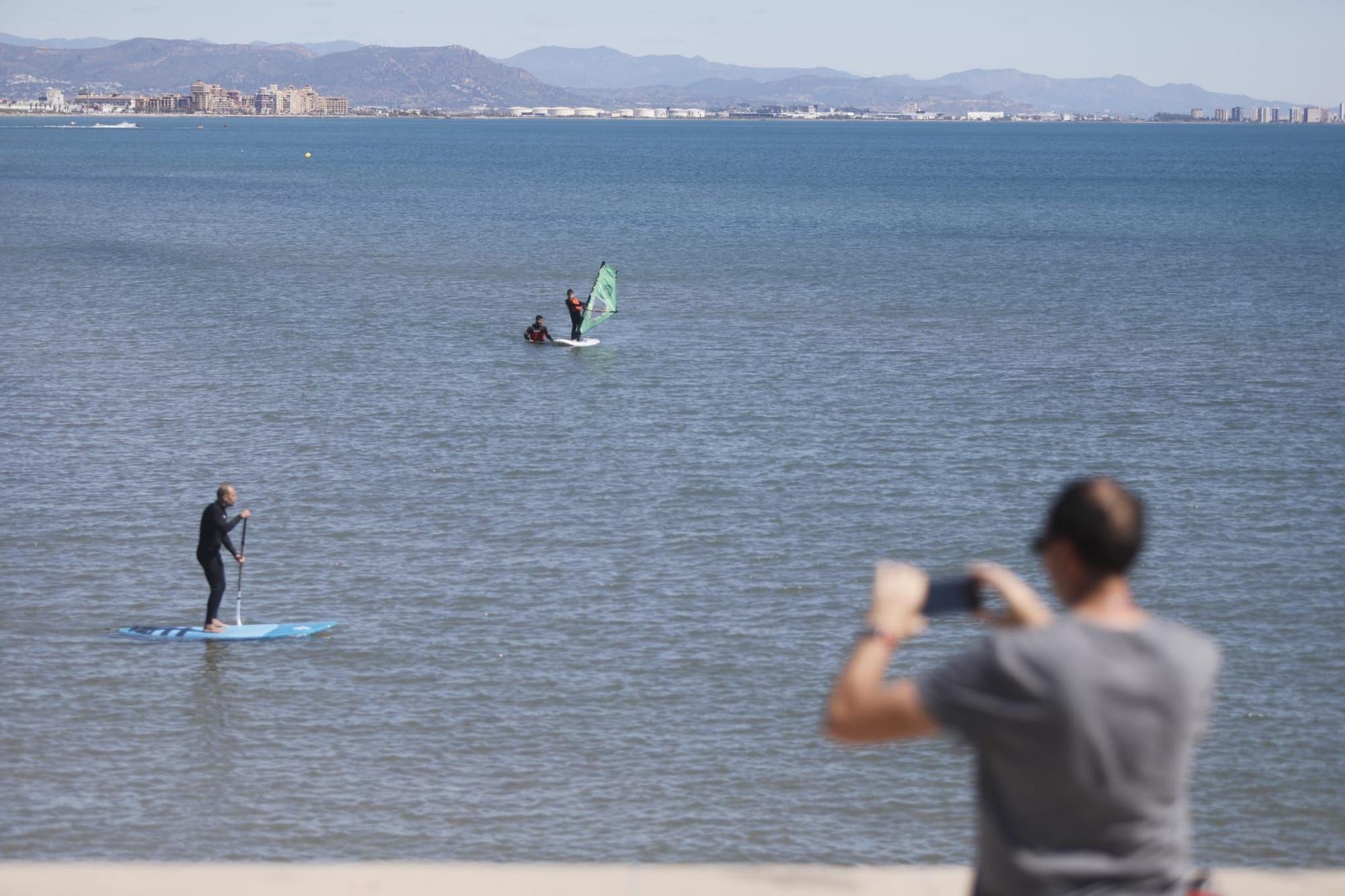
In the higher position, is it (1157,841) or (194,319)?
(1157,841)

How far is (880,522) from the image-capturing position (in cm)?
2478

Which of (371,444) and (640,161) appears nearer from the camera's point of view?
(371,444)

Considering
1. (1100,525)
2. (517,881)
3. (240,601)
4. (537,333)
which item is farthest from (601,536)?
(537,333)

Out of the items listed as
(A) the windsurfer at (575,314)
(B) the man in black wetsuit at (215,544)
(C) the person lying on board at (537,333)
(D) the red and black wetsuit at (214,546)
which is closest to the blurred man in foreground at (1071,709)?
(B) the man in black wetsuit at (215,544)

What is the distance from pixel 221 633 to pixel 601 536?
680cm

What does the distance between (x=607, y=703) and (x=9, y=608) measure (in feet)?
27.5

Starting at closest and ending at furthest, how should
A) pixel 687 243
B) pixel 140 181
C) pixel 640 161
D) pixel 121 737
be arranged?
pixel 121 737 < pixel 687 243 < pixel 140 181 < pixel 640 161

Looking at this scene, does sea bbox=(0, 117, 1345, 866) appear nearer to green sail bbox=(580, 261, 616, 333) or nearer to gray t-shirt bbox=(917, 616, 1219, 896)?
green sail bbox=(580, 261, 616, 333)

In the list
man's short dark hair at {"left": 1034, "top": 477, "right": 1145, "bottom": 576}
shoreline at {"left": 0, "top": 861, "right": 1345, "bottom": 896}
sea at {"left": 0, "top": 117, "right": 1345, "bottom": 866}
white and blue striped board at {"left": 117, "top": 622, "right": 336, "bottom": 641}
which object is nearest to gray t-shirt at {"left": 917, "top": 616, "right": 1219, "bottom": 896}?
man's short dark hair at {"left": 1034, "top": 477, "right": 1145, "bottom": 576}

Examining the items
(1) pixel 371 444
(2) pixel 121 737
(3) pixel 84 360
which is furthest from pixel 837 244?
(2) pixel 121 737

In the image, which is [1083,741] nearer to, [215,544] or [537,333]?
[215,544]

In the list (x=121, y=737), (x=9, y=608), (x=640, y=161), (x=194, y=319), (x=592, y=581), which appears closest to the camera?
(x=121, y=737)

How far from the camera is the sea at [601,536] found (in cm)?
1491

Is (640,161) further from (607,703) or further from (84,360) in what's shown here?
(607,703)
